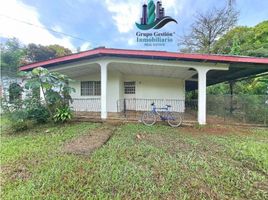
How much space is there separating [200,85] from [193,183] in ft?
18.1

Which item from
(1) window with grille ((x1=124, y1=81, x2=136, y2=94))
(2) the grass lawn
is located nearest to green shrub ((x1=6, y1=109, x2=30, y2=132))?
(2) the grass lawn

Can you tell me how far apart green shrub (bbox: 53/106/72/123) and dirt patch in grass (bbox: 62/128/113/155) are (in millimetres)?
1921

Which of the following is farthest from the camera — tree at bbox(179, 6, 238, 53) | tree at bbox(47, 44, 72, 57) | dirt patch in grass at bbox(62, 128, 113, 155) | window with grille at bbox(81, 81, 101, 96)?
tree at bbox(47, 44, 72, 57)

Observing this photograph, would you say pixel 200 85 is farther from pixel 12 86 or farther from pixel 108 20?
pixel 108 20

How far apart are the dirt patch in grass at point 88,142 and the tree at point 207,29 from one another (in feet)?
68.2

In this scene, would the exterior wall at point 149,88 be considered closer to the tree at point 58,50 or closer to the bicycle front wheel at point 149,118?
the bicycle front wheel at point 149,118

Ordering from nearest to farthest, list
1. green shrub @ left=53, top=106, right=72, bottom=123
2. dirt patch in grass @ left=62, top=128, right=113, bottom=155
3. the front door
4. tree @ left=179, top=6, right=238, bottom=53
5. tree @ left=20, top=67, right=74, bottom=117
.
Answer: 1. dirt patch in grass @ left=62, top=128, right=113, bottom=155
2. tree @ left=20, top=67, right=74, bottom=117
3. green shrub @ left=53, top=106, right=72, bottom=123
4. the front door
5. tree @ left=179, top=6, right=238, bottom=53

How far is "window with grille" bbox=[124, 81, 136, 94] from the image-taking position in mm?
11914

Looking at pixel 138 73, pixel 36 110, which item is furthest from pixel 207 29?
pixel 36 110

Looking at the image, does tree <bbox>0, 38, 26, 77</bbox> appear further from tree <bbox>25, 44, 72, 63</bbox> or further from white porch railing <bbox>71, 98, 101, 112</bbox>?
tree <bbox>25, 44, 72, 63</bbox>

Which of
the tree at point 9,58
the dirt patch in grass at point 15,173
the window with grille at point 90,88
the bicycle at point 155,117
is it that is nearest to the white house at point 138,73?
the window with grille at point 90,88

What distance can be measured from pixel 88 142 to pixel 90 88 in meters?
6.80

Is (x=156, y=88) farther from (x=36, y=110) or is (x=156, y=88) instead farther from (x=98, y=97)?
(x=36, y=110)

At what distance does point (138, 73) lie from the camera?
11.4 metres
